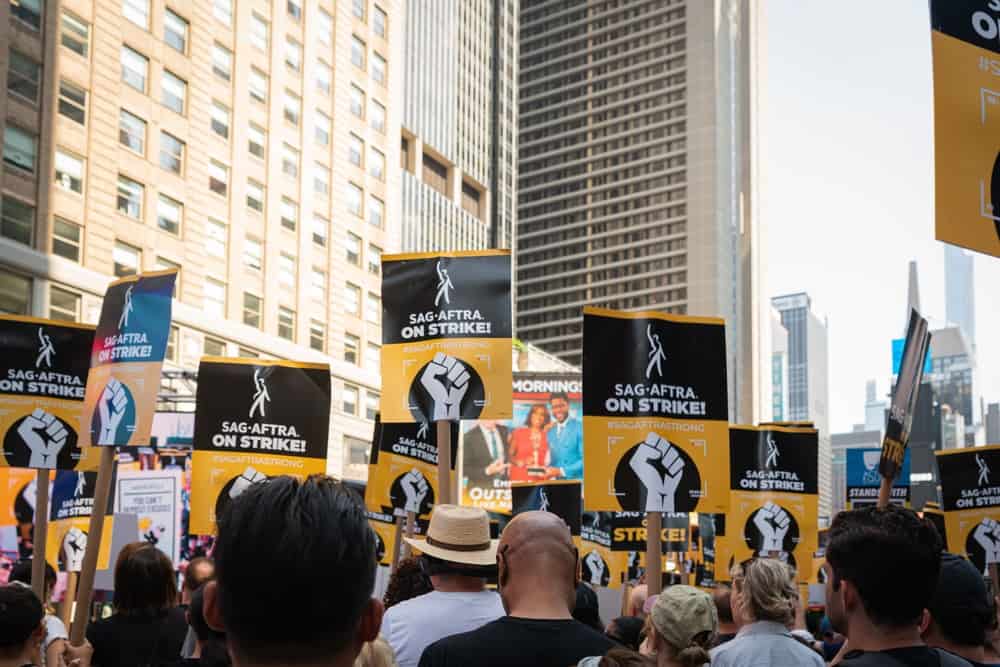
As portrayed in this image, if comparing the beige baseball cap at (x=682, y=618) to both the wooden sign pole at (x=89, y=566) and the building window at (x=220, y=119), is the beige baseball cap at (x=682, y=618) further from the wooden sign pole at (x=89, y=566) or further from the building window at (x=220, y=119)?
the building window at (x=220, y=119)

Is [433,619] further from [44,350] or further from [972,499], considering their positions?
[972,499]

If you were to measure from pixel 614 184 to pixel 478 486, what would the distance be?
103m

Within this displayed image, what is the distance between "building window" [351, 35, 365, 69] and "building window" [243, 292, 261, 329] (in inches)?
630

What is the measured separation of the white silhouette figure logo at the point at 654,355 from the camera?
8.88 metres

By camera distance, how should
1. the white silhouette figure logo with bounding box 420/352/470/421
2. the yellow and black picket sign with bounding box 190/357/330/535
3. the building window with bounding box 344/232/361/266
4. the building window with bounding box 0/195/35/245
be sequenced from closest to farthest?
the white silhouette figure logo with bounding box 420/352/470/421 → the yellow and black picket sign with bounding box 190/357/330/535 → the building window with bounding box 0/195/35/245 → the building window with bounding box 344/232/361/266

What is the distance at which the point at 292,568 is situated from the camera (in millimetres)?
1841

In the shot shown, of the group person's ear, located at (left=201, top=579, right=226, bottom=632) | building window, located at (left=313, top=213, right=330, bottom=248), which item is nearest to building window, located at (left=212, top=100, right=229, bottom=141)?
building window, located at (left=313, top=213, right=330, bottom=248)

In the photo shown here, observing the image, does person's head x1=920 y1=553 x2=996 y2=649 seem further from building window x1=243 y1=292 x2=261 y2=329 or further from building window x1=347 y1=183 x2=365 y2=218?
building window x1=347 y1=183 x2=365 y2=218

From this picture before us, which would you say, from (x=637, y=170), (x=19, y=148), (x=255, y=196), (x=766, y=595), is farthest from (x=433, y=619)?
(x=637, y=170)

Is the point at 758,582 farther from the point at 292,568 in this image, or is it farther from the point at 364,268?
the point at 364,268

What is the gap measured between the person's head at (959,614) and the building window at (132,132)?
43.4 meters

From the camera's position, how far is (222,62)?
51719 millimetres

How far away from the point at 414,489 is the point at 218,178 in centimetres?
4056

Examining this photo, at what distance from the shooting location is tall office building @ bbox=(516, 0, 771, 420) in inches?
6339
